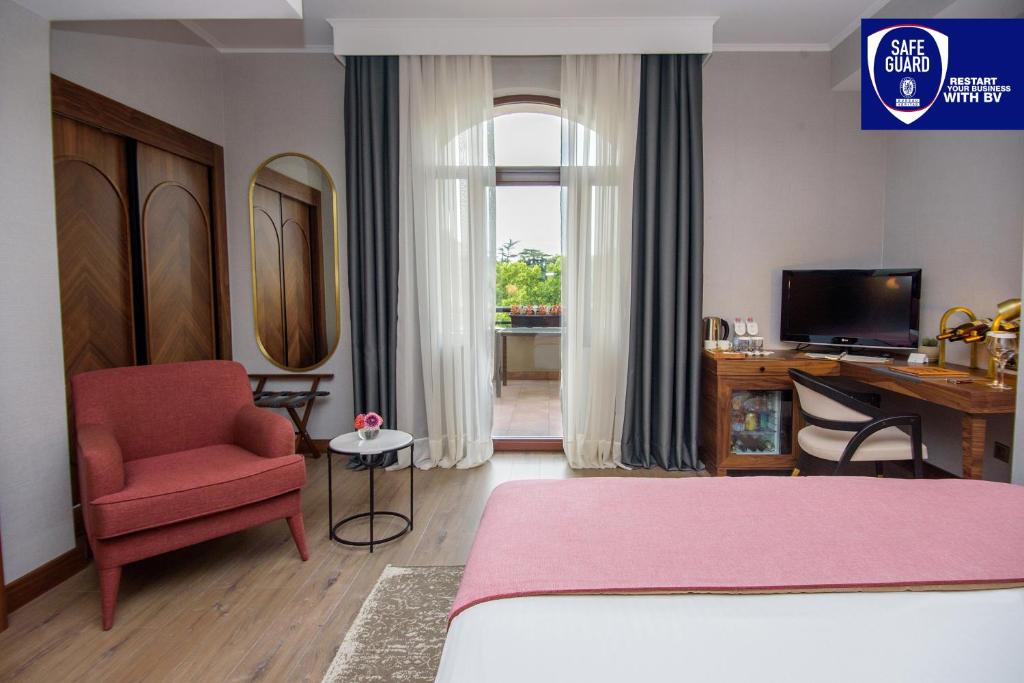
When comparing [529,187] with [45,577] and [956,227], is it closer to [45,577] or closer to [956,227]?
[956,227]

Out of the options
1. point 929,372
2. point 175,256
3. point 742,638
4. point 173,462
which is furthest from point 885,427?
point 175,256

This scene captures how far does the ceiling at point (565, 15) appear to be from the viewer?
334cm

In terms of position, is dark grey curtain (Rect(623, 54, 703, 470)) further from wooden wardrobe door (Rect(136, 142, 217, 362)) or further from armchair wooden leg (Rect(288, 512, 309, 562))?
wooden wardrobe door (Rect(136, 142, 217, 362))

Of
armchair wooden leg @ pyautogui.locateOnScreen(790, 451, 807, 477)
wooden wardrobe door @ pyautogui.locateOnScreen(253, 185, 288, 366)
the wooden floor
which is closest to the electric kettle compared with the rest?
armchair wooden leg @ pyautogui.locateOnScreen(790, 451, 807, 477)

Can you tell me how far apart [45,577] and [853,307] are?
4409 millimetres

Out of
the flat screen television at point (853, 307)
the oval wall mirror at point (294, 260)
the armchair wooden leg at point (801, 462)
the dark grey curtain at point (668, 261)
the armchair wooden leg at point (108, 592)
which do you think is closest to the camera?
the armchair wooden leg at point (108, 592)

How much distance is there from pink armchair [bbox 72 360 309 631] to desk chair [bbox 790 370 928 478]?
2453 millimetres

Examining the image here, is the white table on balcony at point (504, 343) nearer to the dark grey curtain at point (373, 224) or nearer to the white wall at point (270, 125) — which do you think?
the dark grey curtain at point (373, 224)

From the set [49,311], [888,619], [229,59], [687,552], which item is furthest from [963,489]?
[229,59]

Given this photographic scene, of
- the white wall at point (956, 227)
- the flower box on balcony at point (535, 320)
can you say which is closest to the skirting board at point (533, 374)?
the flower box on balcony at point (535, 320)

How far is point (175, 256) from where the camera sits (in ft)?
11.3

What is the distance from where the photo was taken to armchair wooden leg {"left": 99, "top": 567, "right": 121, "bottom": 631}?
2072mm

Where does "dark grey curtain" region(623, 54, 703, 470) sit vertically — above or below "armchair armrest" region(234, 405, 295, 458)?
above

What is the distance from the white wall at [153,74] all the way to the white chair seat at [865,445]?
13.0ft
